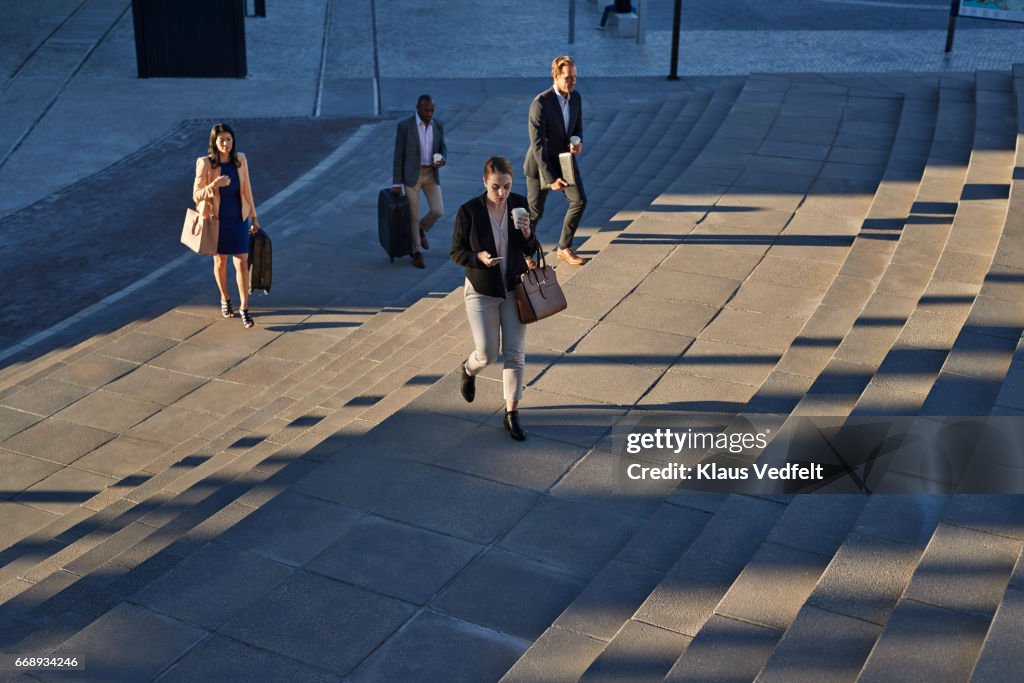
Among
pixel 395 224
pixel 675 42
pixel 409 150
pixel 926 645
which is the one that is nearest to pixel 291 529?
pixel 926 645

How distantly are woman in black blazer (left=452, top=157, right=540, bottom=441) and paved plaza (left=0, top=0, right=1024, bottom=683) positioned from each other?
22.0 inches

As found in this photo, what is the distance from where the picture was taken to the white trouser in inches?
281

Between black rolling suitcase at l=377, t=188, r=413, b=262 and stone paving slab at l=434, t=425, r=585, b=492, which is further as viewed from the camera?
black rolling suitcase at l=377, t=188, r=413, b=262

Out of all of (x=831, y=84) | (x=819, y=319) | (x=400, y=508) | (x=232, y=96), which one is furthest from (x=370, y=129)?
(x=400, y=508)

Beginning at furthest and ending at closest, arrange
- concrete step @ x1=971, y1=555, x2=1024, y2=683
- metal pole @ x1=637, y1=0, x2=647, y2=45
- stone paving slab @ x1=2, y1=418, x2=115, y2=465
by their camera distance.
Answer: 1. metal pole @ x1=637, y1=0, x2=647, y2=45
2. stone paving slab @ x1=2, y1=418, x2=115, y2=465
3. concrete step @ x1=971, y1=555, x2=1024, y2=683

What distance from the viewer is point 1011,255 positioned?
843 centimetres

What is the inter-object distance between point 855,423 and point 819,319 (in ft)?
6.41

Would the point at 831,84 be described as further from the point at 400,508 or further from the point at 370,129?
the point at 400,508

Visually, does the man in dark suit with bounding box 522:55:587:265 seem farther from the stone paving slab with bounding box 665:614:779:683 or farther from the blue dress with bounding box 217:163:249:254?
the stone paving slab with bounding box 665:614:779:683

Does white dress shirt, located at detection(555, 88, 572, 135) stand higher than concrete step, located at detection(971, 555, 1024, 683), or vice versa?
white dress shirt, located at detection(555, 88, 572, 135)

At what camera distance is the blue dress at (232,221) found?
1031 centimetres

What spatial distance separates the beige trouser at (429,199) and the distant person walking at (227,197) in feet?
6.23

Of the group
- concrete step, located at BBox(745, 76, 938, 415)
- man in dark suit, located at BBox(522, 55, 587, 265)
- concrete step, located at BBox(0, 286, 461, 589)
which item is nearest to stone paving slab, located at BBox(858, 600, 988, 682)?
concrete step, located at BBox(745, 76, 938, 415)
